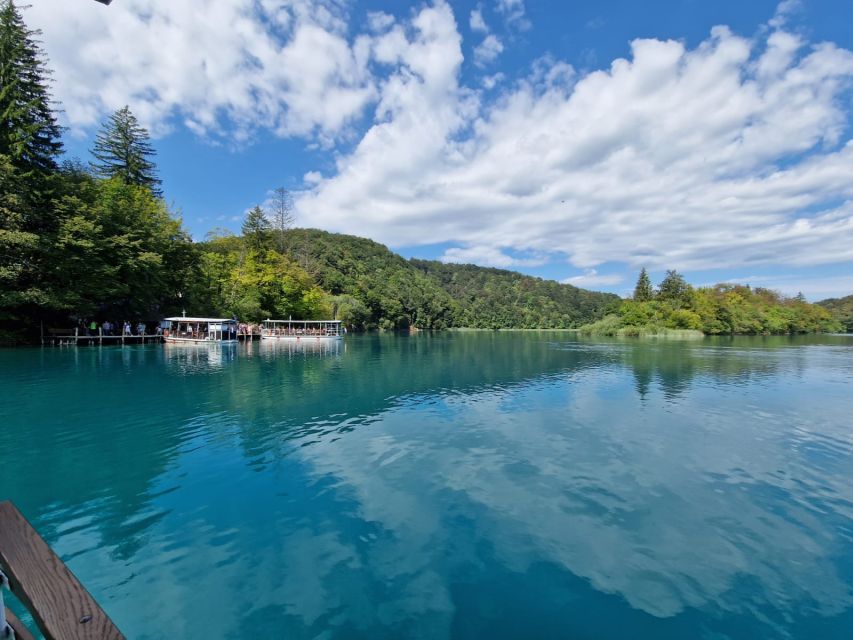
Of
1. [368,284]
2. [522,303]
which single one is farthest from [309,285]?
[522,303]

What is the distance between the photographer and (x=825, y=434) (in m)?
14.3

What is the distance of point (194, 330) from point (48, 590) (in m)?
51.7

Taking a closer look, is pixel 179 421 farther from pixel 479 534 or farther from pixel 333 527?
pixel 479 534

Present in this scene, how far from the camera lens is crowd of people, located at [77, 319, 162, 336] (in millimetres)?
40562

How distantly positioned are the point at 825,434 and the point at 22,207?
4910cm

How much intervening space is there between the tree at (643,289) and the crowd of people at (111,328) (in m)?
101

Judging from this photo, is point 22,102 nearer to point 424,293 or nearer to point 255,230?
point 255,230

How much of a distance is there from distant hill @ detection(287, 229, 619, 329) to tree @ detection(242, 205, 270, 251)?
31.4ft

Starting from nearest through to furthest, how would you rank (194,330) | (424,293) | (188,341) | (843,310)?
(188,341) < (194,330) < (424,293) < (843,310)

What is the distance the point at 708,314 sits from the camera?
310 feet

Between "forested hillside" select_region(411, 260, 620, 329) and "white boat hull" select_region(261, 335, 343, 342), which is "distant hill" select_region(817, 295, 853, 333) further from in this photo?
"white boat hull" select_region(261, 335, 343, 342)

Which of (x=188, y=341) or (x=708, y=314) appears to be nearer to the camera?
(x=188, y=341)

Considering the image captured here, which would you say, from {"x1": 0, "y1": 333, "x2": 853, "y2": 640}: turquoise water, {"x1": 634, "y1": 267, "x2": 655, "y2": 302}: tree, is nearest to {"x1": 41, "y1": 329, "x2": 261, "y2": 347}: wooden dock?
{"x1": 0, "y1": 333, "x2": 853, "y2": 640}: turquoise water

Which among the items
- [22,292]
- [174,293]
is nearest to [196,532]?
[22,292]
